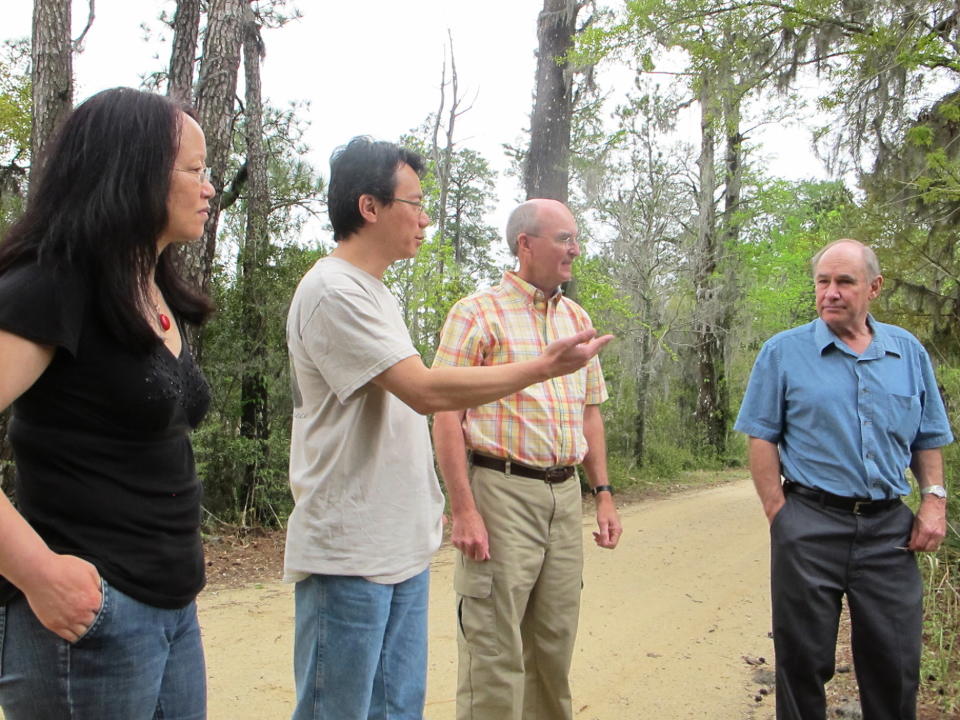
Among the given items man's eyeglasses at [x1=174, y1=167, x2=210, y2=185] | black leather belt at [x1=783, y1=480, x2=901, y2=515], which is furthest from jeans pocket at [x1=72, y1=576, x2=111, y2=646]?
black leather belt at [x1=783, y1=480, x2=901, y2=515]

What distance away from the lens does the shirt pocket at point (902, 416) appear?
10.8ft

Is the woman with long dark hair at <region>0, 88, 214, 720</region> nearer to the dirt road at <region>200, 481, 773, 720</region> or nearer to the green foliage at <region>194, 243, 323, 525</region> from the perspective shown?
the dirt road at <region>200, 481, 773, 720</region>

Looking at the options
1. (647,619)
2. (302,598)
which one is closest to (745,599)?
(647,619)

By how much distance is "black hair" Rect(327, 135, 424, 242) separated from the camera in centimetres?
235

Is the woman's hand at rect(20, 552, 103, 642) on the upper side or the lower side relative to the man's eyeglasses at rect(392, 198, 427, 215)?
lower

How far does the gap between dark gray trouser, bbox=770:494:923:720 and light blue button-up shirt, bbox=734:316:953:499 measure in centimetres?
17

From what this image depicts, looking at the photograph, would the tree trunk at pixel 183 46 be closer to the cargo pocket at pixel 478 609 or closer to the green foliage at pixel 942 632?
the cargo pocket at pixel 478 609

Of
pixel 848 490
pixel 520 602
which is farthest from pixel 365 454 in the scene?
pixel 848 490

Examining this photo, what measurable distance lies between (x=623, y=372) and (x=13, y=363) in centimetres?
1657

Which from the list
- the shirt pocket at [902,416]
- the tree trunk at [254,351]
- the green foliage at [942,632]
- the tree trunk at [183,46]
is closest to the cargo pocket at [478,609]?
the shirt pocket at [902,416]

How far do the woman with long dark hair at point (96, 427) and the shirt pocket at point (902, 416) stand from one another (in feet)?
9.11

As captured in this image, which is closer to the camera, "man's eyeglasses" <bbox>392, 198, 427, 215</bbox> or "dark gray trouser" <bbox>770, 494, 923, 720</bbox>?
"man's eyeglasses" <bbox>392, 198, 427, 215</bbox>

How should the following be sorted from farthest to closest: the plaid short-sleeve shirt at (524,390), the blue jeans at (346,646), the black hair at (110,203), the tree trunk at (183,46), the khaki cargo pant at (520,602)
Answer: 1. the tree trunk at (183,46)
2. the plaid short-sleeve shirt at (524,390)
3. the khaki cargo pant at (520,602)
4. the blue jeans at (346,646)
5. the black hair at (110,203)

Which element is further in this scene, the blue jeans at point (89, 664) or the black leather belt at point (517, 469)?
the black leather belt at point (517, 469)
